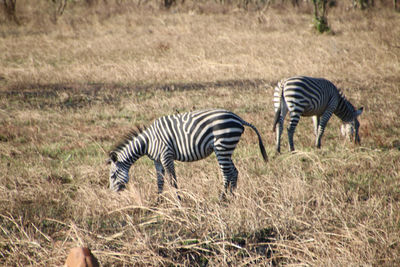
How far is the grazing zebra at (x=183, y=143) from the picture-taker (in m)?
5.45

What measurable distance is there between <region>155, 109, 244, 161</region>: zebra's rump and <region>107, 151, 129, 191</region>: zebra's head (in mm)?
777

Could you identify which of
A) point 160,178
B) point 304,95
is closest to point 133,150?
point 160,178

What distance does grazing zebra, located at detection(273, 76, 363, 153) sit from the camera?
8.08 meters

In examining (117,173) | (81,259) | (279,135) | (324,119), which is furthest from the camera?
(324,119)

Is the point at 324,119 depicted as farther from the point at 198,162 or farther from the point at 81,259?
the point at 81,259

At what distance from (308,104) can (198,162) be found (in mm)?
2857

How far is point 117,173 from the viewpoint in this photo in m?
5.63

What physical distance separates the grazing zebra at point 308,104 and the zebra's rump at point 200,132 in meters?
2.75

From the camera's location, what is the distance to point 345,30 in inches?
851

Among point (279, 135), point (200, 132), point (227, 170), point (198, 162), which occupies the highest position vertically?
point (200, 132)

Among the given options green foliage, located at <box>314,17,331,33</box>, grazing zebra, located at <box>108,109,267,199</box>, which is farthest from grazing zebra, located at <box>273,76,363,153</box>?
green foliage, located at <box>314,17,331,33</box>

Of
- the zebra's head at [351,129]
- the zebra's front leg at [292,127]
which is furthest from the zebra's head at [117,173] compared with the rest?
the zebra's head at [351,129]

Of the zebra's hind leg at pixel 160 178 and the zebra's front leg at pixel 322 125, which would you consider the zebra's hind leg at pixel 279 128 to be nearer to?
the zebra's front leg at pixel 322 125

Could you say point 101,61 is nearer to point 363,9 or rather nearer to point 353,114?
point 353,114
